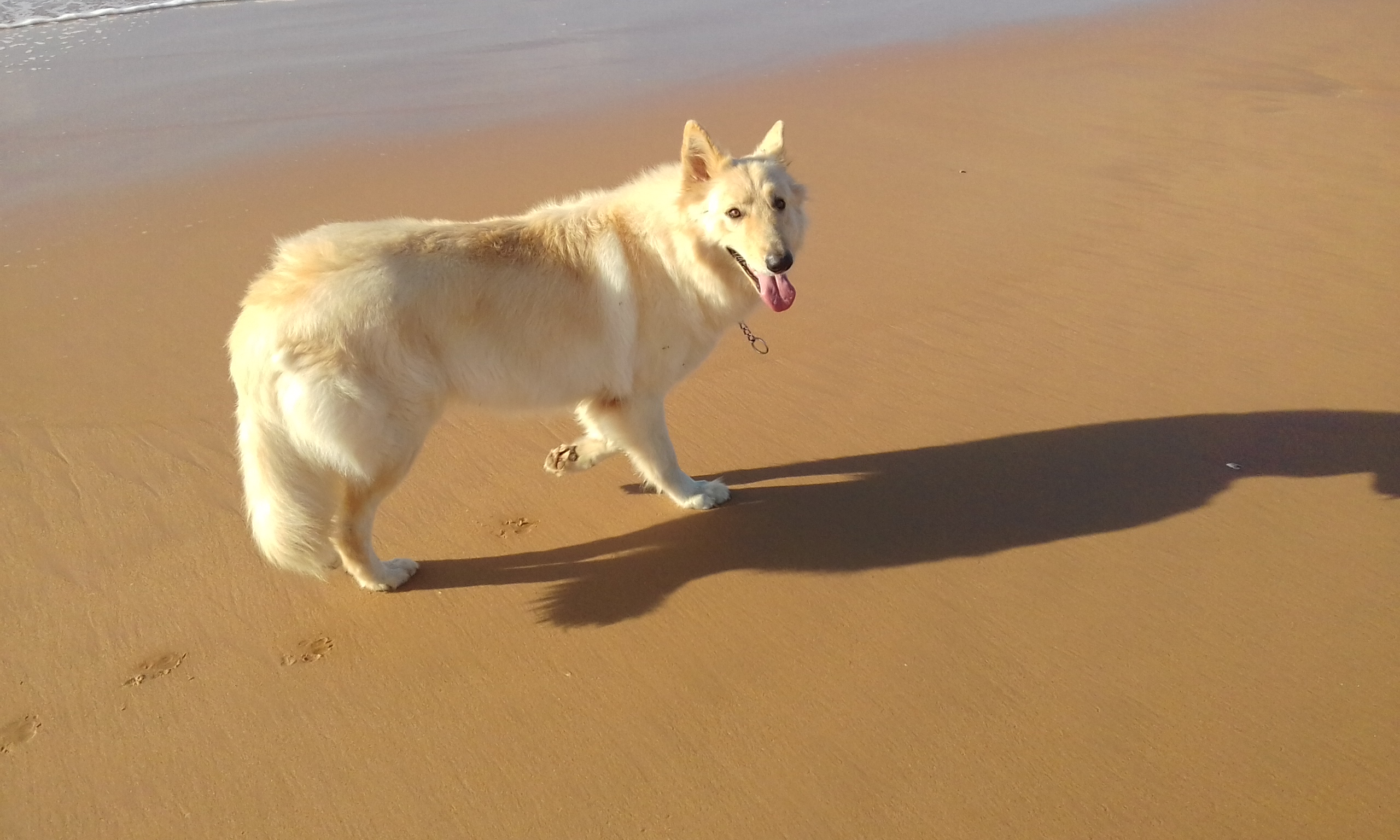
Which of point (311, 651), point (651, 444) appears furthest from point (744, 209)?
point (311, 651)

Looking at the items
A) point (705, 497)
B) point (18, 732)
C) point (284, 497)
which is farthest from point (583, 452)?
point (18, 732)

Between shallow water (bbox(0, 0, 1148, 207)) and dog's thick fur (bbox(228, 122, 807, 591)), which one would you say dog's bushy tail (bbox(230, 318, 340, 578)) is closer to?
dog's thick fur (bbox(228, 122, 807, 591))

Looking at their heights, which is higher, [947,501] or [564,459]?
[564,459]

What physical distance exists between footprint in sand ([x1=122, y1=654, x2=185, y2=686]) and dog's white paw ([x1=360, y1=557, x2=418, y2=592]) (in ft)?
2.24

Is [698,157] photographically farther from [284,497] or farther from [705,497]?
[284,497]

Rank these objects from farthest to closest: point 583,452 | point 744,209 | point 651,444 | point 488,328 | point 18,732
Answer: point 583,452, point 651,444, point 744,209, point 488,328, point 18,732

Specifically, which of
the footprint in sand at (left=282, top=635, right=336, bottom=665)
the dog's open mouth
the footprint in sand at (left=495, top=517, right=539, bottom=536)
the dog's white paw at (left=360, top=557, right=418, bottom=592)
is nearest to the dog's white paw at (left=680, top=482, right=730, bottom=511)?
the footprint in sand at (left=495, top=517, right=539, bottom=536)

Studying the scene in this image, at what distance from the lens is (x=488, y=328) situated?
11.2 ft

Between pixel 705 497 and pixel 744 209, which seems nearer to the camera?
pixel 744 209

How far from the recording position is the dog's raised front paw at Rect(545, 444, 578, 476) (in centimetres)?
408

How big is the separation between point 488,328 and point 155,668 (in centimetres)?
172

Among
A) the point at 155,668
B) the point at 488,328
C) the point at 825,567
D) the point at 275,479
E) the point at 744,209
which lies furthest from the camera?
the point at 825,567

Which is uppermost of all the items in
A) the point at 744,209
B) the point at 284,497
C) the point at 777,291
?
the point at 744,209

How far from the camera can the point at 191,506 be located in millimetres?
4023
